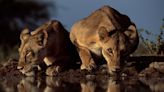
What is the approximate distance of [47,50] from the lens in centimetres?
1169

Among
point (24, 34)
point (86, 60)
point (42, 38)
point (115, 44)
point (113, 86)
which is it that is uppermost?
point (24, 34)

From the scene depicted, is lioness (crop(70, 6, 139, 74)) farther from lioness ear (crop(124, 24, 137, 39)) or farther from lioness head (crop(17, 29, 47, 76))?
lioness head (crop(17, 29, 47, 76))

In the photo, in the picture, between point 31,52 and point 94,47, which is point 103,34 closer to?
point 94,47

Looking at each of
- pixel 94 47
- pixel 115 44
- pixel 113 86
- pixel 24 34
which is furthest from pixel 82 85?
pixel 24 34

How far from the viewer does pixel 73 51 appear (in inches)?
474

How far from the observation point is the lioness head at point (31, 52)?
37.6ft

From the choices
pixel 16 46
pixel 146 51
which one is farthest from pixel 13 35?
pixel 146 51

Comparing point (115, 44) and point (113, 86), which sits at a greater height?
point (115, 44)

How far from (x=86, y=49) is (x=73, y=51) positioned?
599 millimetres

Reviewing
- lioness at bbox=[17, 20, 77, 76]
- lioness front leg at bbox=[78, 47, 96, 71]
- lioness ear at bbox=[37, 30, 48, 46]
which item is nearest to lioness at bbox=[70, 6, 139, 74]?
lioness front leg at bbox=[78, 47, 96, 71]

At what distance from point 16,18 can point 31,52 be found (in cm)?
130

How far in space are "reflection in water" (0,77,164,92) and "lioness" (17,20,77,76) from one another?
0.52 metres

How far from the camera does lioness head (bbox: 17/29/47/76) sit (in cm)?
1145

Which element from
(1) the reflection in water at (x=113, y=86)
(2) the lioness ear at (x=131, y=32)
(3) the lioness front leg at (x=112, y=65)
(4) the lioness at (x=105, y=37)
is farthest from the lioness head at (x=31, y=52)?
(1) the reflection in water at (x=113, y=86)
